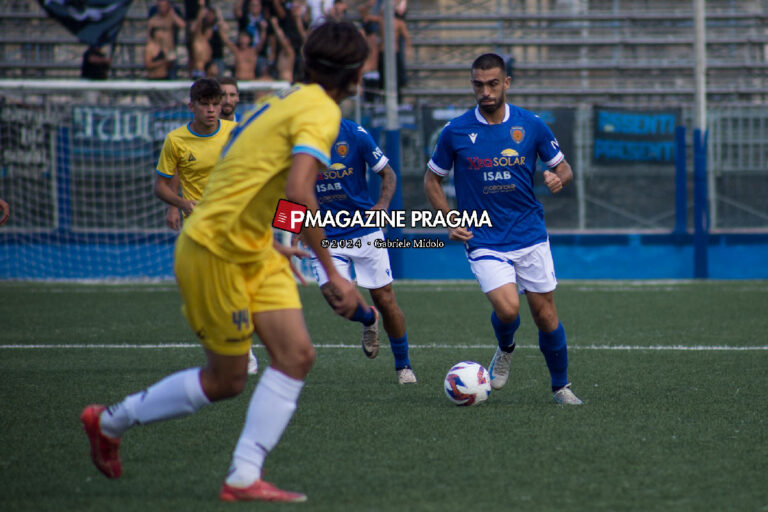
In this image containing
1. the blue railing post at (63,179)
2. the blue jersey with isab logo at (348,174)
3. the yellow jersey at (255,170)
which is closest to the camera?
the yellow jersey at (255,170)

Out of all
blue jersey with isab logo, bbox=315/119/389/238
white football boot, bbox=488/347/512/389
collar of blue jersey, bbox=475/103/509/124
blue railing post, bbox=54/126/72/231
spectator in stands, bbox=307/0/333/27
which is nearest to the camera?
collar of blue jersey, bbox=475/103/509/124

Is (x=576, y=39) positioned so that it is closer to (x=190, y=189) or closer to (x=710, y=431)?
(x=190, y=189)

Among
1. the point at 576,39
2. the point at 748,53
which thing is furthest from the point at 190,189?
the point at 748,53

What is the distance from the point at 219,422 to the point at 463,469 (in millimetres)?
1720

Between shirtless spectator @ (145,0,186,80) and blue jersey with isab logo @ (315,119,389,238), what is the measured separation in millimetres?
11126

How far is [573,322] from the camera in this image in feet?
34.3

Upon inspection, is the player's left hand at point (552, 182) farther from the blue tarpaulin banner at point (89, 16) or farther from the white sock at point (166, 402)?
the blue tarpaulin banner at point (89, 16)

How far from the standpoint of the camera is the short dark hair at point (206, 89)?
757cm

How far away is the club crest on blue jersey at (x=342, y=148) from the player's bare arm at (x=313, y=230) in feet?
11.7

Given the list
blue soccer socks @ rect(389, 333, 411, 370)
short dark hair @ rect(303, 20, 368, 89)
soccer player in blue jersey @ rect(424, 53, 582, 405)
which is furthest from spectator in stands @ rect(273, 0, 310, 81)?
short dark hair @ rect(303, 20, 368, 89)

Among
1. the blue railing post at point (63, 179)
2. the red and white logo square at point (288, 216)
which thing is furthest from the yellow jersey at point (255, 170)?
the blue railing post at point (63, 179)

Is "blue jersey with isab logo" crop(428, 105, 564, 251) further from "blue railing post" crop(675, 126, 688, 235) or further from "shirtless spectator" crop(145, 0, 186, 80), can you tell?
"shirtless spectator" crop(145, 0, 186, 80)

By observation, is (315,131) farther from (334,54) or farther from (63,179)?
(63,179)

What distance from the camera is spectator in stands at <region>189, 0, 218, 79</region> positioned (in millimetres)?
→ 17797
